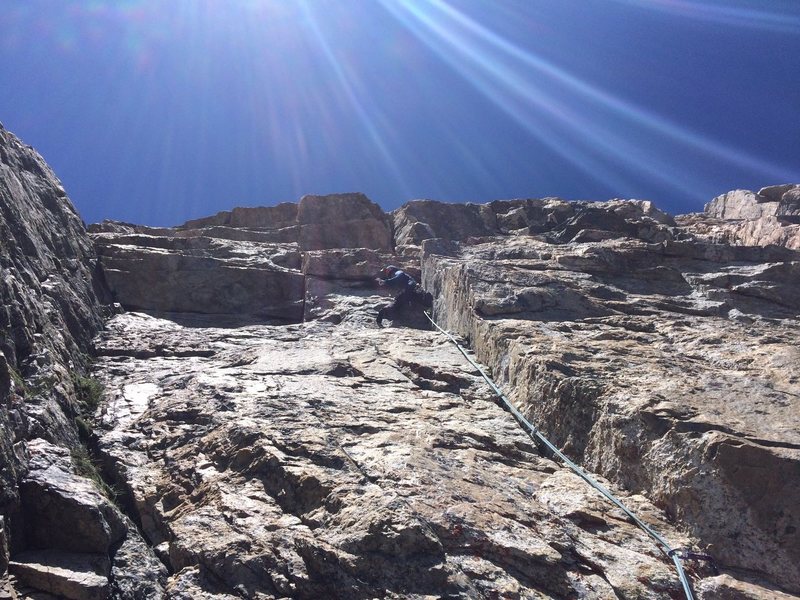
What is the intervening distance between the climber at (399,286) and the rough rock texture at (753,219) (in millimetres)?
9917

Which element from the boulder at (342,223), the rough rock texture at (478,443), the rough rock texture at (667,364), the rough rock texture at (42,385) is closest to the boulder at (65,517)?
the rough rock texture at (42,385)

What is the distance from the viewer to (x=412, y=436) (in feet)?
20.2

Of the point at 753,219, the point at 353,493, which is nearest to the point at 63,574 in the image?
the point at 353,493

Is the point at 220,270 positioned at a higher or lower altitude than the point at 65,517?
higher

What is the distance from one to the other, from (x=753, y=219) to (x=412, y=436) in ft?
69.5

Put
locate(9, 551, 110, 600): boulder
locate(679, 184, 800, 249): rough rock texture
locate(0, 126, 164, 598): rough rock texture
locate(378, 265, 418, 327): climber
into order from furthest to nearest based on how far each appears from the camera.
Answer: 1. locate(679, 184, 800, 249): rough rock texture
2. locate(378, 265, 418, 327): climber
3. locate(0, 126, 164, 598): rough rock texture
4. locate(9, 551, 110, 600): boulder

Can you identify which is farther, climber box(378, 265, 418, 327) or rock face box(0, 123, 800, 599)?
climber box(378, 265, 418, 327)

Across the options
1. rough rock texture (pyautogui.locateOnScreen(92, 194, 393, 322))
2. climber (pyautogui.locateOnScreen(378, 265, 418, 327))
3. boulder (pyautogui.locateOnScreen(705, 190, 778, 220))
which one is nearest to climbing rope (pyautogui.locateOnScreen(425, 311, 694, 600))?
climber (pyautogui.locateOnScreen(378, 265, 418, 327))

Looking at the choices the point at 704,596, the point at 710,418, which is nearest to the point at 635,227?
the point at 710,418

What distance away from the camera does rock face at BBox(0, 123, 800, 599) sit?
171 inches

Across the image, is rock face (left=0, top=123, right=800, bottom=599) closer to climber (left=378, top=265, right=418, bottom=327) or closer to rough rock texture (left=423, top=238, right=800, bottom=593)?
rough rock texture (left=423, top=238, right=800, bottom=593)

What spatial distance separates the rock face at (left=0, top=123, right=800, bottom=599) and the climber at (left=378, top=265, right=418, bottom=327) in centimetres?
70

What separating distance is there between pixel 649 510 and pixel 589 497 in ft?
1.67

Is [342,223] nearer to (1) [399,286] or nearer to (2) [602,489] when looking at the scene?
(1) [399,286]
